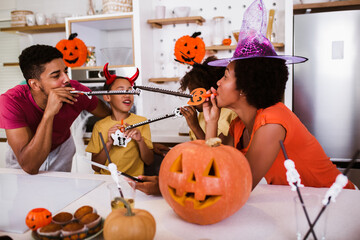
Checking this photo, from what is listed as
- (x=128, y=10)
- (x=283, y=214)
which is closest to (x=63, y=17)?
(x=128, y=10)

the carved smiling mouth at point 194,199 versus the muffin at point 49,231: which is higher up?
the carved smiling mouth at point 194,199

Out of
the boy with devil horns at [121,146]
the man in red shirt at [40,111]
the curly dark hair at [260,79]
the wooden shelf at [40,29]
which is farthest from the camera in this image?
the wooden shelf at [40,29]

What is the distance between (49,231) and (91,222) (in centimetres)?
10

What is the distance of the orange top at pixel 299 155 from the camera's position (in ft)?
3.81

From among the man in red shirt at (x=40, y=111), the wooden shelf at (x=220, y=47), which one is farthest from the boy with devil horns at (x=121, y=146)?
the wooden shelf at (x=220, y=47)

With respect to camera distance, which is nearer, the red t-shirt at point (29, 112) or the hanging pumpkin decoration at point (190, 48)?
the red t-shirt at point (29, 112)

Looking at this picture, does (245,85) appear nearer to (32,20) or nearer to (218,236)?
(218,236)

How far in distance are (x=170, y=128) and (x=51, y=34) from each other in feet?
6.34

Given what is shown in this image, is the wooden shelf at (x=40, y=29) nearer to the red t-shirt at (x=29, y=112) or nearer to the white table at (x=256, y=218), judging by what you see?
the red t-shirt at (x=29, y=112)

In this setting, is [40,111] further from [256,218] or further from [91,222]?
[256,218]

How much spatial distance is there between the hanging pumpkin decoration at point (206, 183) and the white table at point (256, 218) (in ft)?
0.12

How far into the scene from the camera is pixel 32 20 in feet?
11.3

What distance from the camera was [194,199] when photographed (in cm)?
79

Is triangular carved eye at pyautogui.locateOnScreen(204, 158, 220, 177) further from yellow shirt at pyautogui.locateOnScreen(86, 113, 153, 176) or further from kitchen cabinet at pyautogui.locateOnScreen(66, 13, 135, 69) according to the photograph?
kitchen cabinet at pyautogui.locateOnScreen(66, 13, 135, 69)
